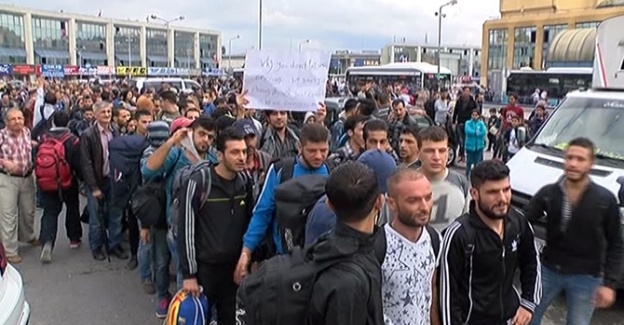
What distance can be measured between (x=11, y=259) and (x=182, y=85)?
2048 centimetres

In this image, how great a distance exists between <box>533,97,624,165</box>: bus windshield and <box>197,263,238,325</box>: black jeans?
A: 4130 millimetres

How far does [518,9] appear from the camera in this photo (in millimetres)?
81000

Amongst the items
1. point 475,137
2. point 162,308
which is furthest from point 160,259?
point 475,137

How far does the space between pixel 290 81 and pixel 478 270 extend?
3.21 metres

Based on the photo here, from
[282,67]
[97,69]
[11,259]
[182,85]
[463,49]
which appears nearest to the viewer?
[282,67]

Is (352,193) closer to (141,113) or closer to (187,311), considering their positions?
(187,311)

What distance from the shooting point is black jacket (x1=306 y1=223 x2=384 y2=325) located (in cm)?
211

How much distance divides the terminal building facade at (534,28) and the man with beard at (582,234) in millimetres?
63072

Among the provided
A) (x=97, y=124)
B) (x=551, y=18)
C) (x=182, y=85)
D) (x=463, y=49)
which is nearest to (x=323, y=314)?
(x=97, y=124)

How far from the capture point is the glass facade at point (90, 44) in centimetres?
9456

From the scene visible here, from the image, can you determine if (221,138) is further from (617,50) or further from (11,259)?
(617,50)

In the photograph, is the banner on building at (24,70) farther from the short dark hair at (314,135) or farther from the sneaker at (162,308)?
the short dark hair at (314,135)

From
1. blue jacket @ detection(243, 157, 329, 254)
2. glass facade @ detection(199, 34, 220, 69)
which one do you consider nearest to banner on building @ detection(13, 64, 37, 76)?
glass facade @ detection(199, 34, 220, 69)

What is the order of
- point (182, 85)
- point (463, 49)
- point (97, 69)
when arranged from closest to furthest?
point (182, 85) < point (97, 69) < point (463, 49)
